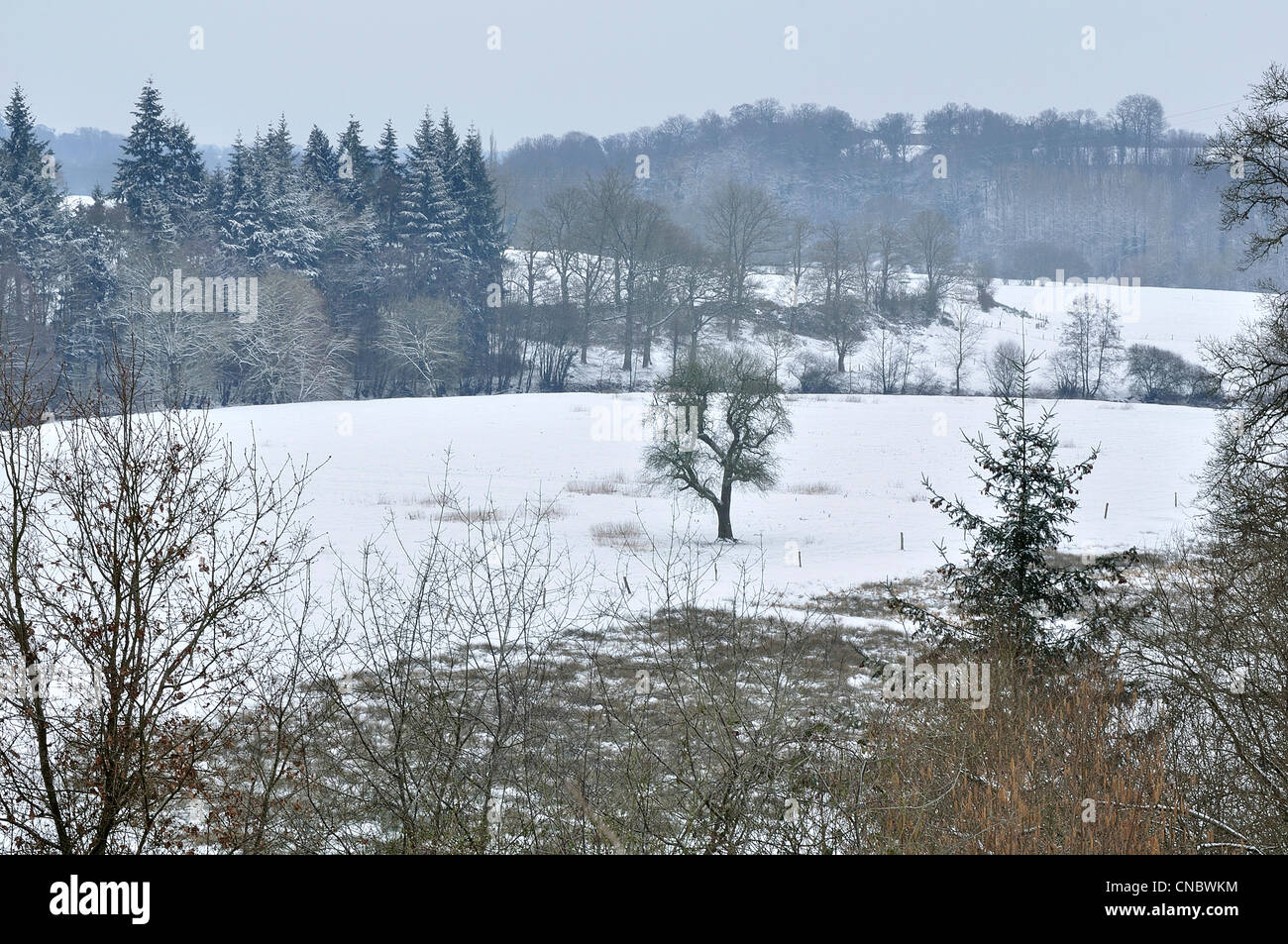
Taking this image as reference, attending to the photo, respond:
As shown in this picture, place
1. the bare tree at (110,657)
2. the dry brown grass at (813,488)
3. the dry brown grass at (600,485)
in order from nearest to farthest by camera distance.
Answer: the bare tree at (110,657), the dry brown grass at (600,485), the dry brown grass at (813,488)

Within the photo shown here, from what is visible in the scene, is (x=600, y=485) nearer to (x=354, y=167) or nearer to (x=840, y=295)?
(x=354, y=167)

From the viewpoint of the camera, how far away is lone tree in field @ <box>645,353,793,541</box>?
34.7m

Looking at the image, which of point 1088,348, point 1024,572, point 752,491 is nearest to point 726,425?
point 752,491

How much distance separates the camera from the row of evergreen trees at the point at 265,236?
181 feet

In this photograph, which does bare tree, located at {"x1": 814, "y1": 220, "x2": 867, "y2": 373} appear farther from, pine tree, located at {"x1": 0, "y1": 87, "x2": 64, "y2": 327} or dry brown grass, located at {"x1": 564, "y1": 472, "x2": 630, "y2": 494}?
pine tree, located at {"x1": 0, "y1": 87, "x2": 64, "y2": 327}

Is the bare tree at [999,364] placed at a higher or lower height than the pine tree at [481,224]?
lower

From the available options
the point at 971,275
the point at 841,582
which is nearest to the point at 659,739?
the point at 841,582

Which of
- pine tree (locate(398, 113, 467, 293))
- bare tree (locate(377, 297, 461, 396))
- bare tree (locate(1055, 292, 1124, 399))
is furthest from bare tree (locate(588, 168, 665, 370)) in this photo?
bare tree (locate(1055, 292, 1124, 399))

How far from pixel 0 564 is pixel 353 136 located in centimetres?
6748

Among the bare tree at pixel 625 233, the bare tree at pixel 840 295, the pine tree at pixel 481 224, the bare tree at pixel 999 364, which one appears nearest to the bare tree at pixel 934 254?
the bare tree at pixel 840 295

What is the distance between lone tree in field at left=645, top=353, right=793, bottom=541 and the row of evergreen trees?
31212mm

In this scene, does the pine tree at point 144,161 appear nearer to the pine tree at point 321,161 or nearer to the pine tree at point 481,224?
the pine tree at point 321,161

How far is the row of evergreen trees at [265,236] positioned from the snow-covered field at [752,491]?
9.24 meters
